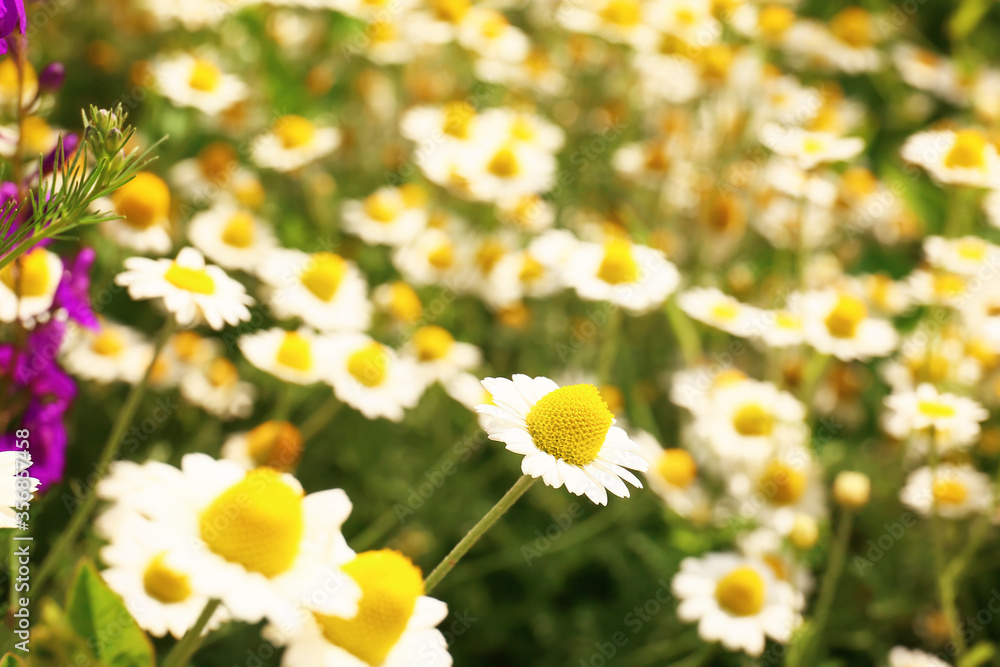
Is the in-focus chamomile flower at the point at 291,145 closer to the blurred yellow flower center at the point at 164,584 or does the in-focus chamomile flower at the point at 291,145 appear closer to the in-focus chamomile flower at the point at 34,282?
the in-focus chamomile flower at the point at 34,282

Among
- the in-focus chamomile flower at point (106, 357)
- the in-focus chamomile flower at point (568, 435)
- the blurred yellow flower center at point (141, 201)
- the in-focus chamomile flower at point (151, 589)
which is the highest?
the in-focus chamomile flower at point (568, 435)

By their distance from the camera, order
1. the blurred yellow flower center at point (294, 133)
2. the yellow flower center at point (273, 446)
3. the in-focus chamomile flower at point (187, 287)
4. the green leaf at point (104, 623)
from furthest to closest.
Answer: the blurred yellow flower center at point (294, 133)
the yellow flower center at point (273, 446)
the in-focus chamomile flower at point (187, 287)
the green leaf at point (104, 623)

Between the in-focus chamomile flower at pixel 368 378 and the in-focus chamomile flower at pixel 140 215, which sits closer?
the in-focus chamomile flower at pixel 368 378

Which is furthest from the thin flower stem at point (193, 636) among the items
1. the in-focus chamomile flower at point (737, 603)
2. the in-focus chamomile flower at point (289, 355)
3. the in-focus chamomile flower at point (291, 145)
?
the in-focus chamomile flower at point (291, 145)

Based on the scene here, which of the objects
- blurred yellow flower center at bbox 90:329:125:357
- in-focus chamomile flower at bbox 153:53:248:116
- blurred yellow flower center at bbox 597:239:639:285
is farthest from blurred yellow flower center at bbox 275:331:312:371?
in-focus chamomile flower at bbox 153:53:248:116

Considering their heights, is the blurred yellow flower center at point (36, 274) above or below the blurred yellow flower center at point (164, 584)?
above

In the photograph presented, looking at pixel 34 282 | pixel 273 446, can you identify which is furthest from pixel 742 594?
pixel 34 282

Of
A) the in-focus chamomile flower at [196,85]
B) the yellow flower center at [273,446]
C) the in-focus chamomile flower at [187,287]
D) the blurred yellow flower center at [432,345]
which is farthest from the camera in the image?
the in-focus chamomile flower at [196,85]

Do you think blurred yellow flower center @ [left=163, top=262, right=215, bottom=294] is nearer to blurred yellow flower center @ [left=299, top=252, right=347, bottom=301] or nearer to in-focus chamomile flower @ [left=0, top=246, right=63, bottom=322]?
in-focus chamomile flower @ [left=0, top=246, right=63, bottom=322]
